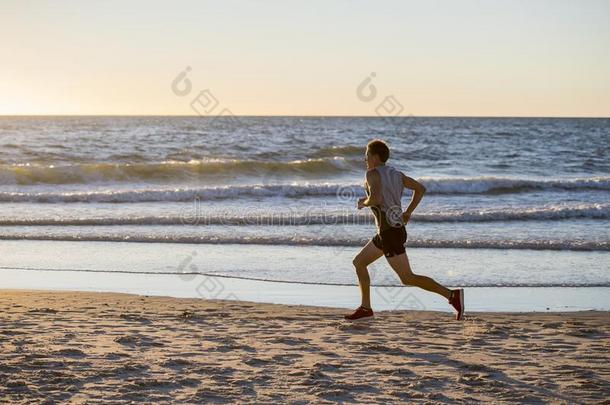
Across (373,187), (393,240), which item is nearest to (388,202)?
(373,187)

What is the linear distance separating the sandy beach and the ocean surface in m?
2.71

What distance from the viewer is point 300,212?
19.4 metres

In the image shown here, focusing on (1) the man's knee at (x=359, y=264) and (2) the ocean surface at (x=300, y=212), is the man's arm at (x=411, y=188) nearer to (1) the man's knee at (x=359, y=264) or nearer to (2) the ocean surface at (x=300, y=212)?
(1) the man's knee at (x=359, y=264)

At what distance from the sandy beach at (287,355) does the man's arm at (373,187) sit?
3.80 ft

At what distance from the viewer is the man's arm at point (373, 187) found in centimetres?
732

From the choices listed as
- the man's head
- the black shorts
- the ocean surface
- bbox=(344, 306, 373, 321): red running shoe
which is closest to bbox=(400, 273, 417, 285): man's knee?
the black shorts

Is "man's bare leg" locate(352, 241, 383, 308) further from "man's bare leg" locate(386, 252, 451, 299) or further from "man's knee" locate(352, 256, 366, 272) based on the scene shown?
"man's bare leg" locate(386, 252, 451, 299)

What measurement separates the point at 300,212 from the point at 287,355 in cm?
1301

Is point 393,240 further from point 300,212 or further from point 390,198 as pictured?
point 300,212

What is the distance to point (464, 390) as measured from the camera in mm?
5527

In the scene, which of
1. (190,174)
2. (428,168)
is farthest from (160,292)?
(428,168)

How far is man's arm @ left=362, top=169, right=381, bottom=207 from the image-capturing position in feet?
24.0

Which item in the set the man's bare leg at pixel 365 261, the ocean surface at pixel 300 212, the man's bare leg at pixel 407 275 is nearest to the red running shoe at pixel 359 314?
the man's bare leg at pixel 365 261

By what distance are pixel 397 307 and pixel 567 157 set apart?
3614cm
